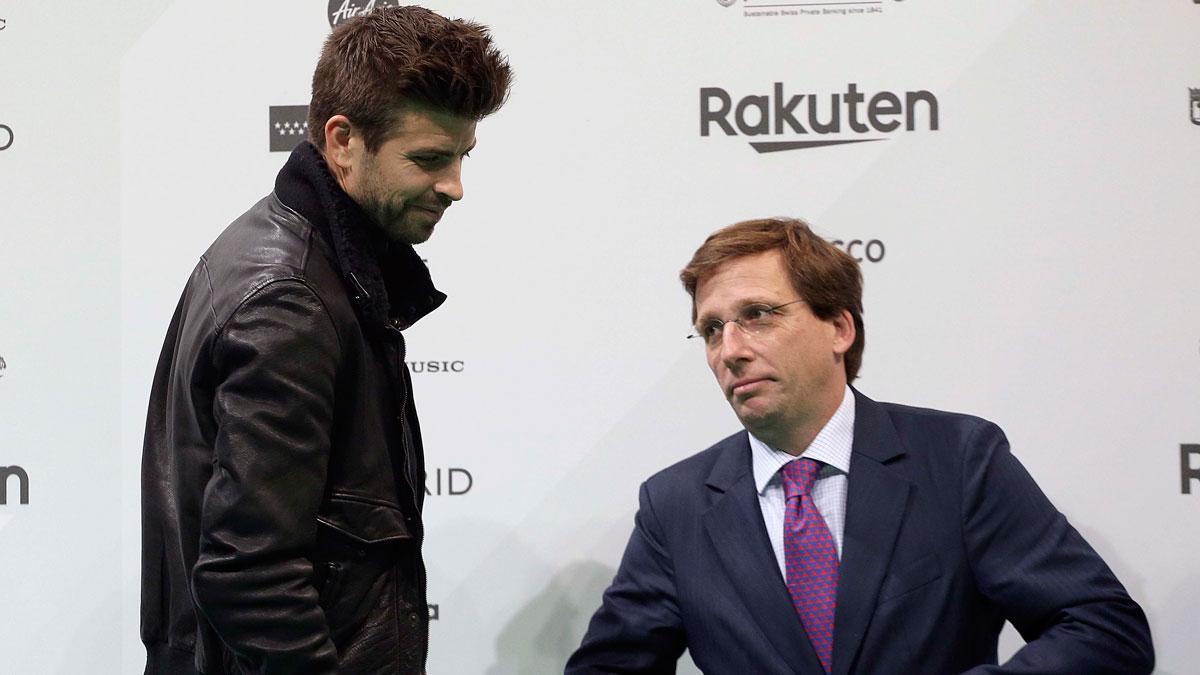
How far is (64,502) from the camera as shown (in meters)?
2.76

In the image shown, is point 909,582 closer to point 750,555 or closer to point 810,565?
point 810,565

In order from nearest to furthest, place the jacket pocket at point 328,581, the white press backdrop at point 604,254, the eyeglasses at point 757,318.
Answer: the jacket pocket at point 328,581, the eyeglasses at point 757,318, the white press backdrop at point 604,254

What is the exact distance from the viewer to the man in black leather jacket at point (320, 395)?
147 centimetres

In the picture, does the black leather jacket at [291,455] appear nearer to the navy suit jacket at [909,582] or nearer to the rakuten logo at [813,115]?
the navy suit jacket at [909,582]

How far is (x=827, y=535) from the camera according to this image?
80.8 inches

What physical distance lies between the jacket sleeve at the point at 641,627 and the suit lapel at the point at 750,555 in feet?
0.43

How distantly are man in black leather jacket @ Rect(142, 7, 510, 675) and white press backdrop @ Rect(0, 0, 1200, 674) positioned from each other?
931mm

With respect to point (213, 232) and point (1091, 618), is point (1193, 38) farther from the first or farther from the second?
point (213, 232)

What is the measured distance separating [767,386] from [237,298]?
0.92 metres

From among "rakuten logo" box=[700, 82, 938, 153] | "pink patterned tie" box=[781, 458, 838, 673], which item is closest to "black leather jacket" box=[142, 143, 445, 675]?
"pink patterned tie" box=[781, 458, 838, 673]

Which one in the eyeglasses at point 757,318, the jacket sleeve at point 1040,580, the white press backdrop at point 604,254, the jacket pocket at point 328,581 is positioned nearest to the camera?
the jacket pocket at point 328,581

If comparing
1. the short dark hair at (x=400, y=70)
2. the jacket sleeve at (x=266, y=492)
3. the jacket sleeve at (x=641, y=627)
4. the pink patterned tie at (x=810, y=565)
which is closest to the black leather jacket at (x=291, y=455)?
the jacket sleeve at (x=266, y=492)

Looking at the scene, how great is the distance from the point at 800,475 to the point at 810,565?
156mm

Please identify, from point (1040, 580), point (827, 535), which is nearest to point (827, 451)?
point (827, 535)
